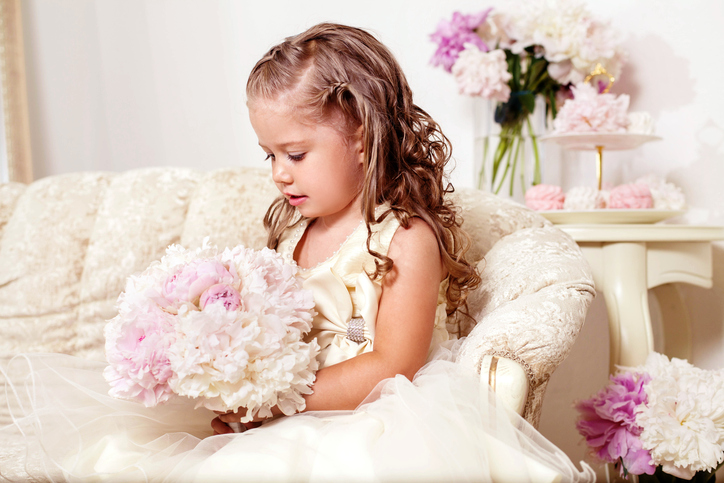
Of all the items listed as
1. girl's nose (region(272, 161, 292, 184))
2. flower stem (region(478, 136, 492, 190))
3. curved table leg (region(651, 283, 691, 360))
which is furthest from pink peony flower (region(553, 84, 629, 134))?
girl's nose (region(272, 161, 292, 184))

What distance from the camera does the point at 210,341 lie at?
0.75 m

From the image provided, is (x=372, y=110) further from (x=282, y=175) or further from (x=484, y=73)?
(x=484, y=73)

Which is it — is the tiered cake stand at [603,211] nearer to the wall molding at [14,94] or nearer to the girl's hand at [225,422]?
the girl's hand at [225,422]

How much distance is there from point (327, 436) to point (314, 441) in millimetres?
22

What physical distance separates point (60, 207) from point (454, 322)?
111cm

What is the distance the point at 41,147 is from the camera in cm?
231

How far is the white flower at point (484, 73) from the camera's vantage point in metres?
1.60

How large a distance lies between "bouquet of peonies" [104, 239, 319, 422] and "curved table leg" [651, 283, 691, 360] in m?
1.25

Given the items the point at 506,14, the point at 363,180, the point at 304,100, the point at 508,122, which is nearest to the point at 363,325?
the point at 363,180

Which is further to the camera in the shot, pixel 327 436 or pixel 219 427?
pixel 219 427

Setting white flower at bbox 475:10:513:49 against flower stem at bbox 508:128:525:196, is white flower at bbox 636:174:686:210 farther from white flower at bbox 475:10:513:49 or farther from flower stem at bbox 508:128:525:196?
white flower at bbox 475:10:513:49

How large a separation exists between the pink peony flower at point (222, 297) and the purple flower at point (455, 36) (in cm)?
118

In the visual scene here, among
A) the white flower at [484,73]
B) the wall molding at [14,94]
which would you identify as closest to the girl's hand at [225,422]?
the white flower at [484,73]

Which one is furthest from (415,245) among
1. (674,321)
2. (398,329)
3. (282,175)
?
(674,321)
